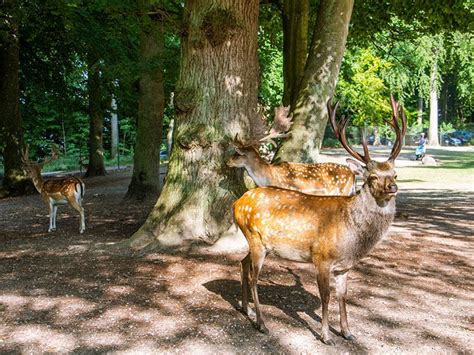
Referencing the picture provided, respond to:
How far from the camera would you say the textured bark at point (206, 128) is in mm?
6922

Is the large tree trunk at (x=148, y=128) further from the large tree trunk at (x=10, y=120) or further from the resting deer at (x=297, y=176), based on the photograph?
the resting deer at (x=297, y=176)

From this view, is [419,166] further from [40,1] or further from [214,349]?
[214,349]

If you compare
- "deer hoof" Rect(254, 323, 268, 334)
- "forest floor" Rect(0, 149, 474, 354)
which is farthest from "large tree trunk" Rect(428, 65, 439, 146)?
"deer hoof" Rect(254, 323, 268, 334)

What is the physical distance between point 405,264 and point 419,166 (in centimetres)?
2121

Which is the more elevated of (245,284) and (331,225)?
(331,225)

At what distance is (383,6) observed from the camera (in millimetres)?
12445

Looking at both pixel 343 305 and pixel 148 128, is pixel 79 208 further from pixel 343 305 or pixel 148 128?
pixel 343 305

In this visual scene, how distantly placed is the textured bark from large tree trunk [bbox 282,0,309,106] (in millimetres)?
3162

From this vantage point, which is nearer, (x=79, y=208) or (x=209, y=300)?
(x=209, y=300)

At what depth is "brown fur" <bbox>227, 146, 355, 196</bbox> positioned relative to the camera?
7148 millimetres

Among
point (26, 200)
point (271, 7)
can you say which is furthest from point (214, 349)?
point (26, 200)

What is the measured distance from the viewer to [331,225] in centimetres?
418

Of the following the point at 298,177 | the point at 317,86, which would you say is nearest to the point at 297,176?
the point at 298,177

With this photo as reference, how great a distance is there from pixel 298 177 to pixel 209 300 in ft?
8.93
